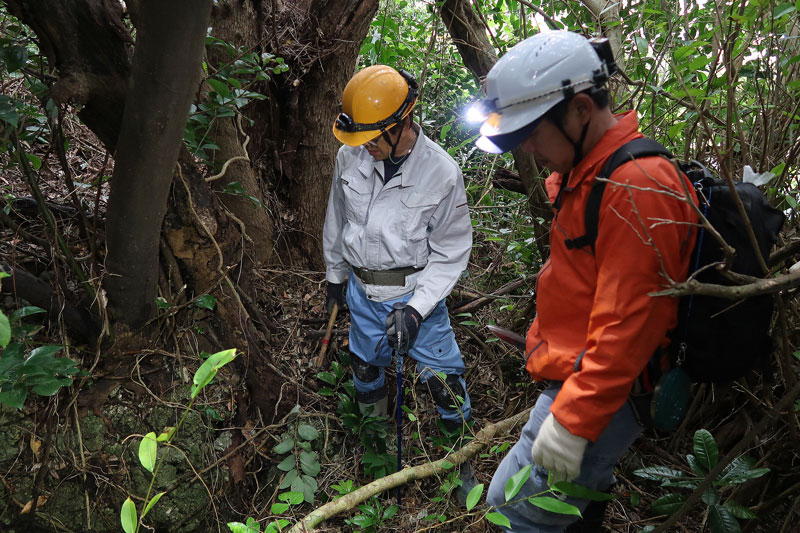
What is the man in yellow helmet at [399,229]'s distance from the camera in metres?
2.48

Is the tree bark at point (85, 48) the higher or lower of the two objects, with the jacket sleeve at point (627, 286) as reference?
higher

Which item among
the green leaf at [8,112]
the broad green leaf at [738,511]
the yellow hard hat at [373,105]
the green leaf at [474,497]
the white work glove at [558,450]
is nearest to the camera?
the green leaf at [474,497]

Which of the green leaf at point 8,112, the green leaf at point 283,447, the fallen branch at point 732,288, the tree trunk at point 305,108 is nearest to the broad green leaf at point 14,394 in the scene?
the green leaf at point 8,112

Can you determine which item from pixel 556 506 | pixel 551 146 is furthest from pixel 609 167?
pixel 556 506

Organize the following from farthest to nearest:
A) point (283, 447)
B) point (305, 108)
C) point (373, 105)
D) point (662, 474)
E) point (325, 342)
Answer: point (305, 108) < point (325, 342) < point (283, 447) < point (373, 105) < point (662, 474)

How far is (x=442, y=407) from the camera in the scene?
2.77 metres

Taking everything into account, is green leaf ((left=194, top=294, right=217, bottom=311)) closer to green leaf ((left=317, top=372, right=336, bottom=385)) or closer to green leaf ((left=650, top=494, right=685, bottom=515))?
green leaf ((left=317, top=372, right=336, bottom=385))

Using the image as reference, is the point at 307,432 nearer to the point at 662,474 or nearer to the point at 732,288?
the point at 662,474

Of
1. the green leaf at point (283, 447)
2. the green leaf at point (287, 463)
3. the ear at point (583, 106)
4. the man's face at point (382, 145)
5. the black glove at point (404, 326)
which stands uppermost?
the ear at point (583, 106)

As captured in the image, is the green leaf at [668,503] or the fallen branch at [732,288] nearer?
the fallen branch at [732,288]

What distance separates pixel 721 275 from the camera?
4.56 feet

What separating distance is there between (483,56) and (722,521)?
2.67 metres

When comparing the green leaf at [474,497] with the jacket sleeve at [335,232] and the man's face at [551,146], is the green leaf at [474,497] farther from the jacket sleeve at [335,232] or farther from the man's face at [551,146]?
the jacket sleeve at [335,232]

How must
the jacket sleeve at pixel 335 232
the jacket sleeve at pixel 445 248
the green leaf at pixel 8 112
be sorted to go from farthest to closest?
the jacket sleeve at pixel 335 232 < the jacket sleeve at pixel 445 248 < the green leaf at pixel 8 112
